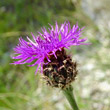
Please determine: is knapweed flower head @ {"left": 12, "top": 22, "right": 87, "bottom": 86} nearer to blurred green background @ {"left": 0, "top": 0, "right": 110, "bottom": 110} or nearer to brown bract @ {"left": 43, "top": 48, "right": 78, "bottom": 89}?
brown bract @ {"left": 43, "top": 48, "right": 78, "bottom": 89}

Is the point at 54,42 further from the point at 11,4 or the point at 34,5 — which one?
the point at 11,4

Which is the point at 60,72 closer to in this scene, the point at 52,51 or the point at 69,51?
the point at 52,51

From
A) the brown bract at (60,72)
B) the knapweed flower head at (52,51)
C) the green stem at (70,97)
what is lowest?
the green stem at (70,97)

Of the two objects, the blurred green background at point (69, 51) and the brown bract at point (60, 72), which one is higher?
the blurred green background at point (69, 51)

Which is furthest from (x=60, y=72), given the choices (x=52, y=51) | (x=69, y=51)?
(x=69, y=51)

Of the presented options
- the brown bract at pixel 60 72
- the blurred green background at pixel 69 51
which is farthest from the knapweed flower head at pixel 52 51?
the blurred green background at pixel 69 51

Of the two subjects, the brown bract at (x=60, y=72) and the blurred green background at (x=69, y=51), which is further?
the blurred green background at (x=69, y=51)

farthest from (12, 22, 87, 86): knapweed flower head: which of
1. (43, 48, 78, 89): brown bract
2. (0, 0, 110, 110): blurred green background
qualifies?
(0, 0, 110, 110): blurred green background

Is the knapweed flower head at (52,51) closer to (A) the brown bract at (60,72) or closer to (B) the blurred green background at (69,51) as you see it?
(A) the brown bract at (60,72)
